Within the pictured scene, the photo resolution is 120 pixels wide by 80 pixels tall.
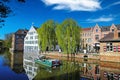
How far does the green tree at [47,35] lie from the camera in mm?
54062

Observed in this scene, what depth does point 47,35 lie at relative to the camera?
5416 centimetres

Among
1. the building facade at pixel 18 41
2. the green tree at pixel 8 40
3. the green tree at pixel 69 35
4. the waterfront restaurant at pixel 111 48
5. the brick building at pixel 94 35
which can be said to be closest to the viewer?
the waterfront restaurant at pixel 111 48

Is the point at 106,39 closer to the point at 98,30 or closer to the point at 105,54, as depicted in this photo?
the point at 105,54

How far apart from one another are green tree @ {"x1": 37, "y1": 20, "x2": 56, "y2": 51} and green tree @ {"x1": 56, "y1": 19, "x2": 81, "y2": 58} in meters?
9.23

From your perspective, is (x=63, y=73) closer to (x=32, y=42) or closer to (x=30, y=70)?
(x=30, y=70)

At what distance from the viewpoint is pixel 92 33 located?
61750mm

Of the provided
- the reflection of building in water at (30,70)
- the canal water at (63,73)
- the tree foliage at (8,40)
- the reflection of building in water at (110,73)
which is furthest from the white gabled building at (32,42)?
the reflection of building in water at (110,73)

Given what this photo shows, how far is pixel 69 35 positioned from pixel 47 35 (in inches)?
445

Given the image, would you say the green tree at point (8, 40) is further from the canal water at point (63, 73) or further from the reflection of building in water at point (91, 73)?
the reflection of building in water at point (91, 73)

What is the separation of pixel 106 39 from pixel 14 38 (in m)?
59.8

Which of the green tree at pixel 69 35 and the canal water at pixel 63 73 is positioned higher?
the green tree at pixel 69 35

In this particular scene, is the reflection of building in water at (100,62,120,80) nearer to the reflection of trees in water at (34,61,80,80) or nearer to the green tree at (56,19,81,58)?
the reflection of trees in water at (34,61,80,80)

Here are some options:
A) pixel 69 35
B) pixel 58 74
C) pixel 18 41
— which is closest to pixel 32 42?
pixel 18 41

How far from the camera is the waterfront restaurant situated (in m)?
33.9
